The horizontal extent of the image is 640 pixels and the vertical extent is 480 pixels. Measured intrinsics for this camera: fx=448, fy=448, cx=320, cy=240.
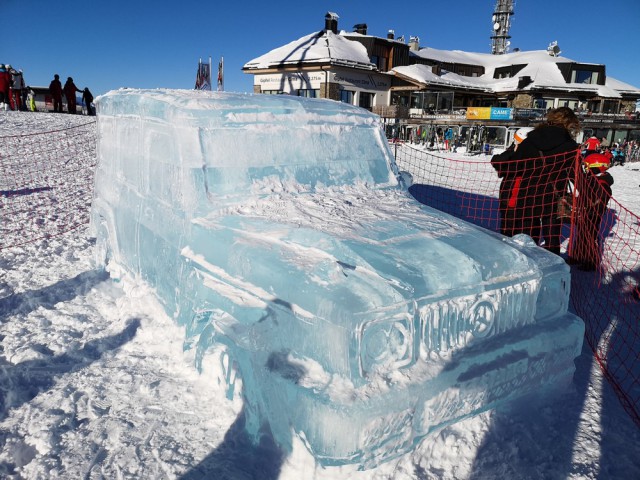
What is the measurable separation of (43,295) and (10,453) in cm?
224

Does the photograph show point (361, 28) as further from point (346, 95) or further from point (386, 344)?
point (386, 344)

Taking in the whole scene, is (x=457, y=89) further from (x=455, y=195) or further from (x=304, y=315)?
(x=304, y=315)

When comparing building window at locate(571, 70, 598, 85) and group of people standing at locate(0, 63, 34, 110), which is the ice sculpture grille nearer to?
group of people standing at locate(0, 63, 34, 110)

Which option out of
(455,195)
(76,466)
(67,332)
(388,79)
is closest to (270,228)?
(76,466)

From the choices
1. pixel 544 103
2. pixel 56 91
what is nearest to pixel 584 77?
pixel 544 103

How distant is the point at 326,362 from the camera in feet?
6.72

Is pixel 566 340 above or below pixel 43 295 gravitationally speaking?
above

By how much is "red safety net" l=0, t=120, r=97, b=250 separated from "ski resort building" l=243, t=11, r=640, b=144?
18.7 meters

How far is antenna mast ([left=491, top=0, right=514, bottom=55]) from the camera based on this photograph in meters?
58.2

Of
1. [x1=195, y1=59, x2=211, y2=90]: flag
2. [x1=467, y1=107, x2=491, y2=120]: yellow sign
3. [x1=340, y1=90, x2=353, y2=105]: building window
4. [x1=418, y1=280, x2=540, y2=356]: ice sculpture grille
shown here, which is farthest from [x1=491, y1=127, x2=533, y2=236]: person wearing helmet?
[x1=340, y1=90, x2=353, y2=105]: building window

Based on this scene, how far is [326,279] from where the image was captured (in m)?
2.18

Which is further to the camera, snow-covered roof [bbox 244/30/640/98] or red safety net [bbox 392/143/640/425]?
snow-covered roof [bbox 244/30/640/98]

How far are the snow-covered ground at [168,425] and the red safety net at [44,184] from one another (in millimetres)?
3124

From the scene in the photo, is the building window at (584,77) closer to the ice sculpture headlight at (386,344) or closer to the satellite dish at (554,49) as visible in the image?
the satellite dish at (554,49)
